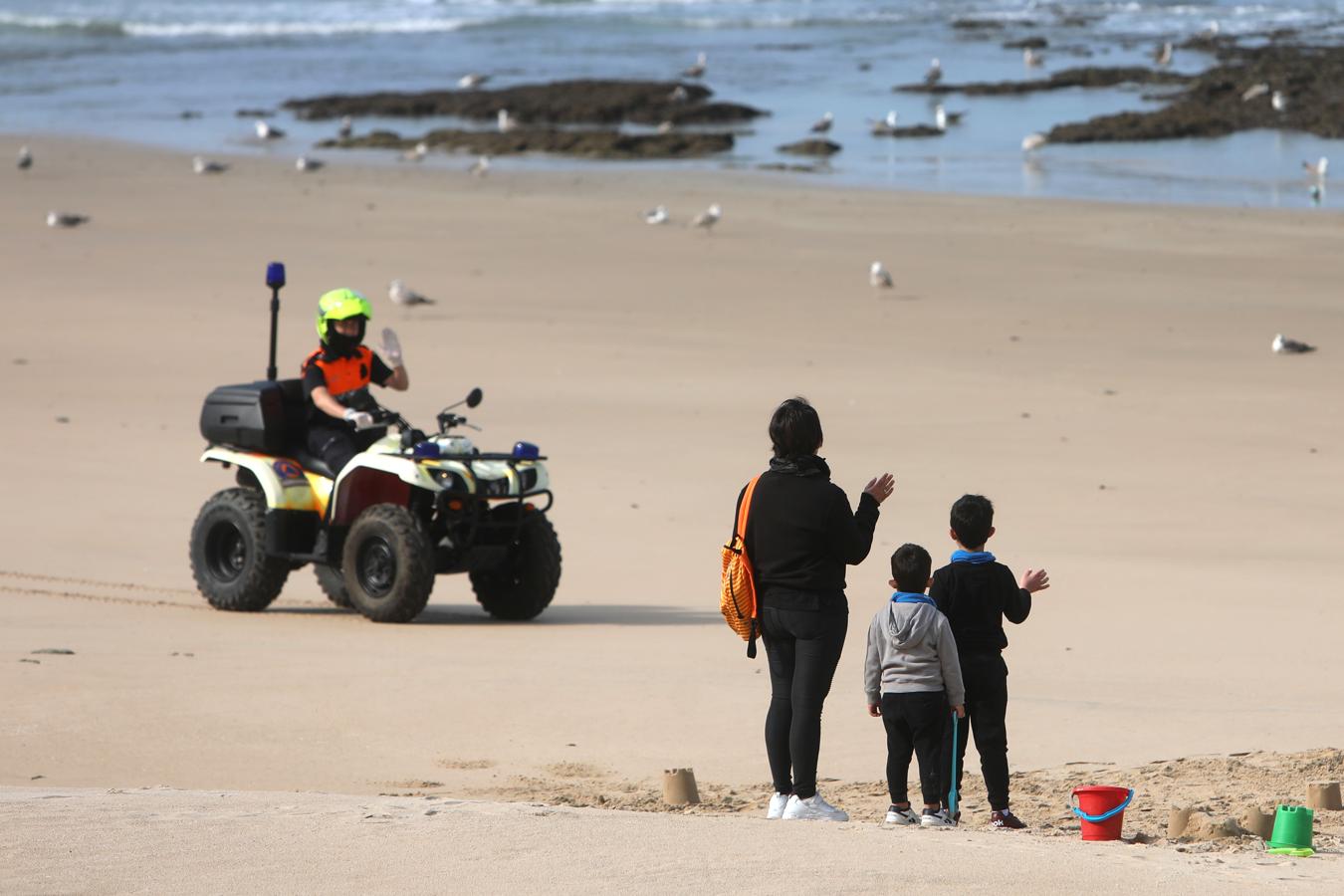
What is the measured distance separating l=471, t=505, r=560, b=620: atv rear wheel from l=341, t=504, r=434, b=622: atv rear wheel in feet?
1.54

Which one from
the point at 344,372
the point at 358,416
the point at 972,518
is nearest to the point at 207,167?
the point at 344,372

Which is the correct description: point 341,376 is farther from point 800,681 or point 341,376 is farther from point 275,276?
point 800,681

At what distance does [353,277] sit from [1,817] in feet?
55.5

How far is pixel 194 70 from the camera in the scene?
56188 mm

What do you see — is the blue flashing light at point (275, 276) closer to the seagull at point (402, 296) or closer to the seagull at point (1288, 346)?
the seagull at point (402, 296)

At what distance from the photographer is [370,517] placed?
9.84 metres

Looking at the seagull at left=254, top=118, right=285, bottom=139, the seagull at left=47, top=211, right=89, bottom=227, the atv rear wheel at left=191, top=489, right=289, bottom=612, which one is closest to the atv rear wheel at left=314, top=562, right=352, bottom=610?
the atv rear wheel at left=191, top=489, right=289, bottom=612

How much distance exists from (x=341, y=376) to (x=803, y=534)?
4487mm

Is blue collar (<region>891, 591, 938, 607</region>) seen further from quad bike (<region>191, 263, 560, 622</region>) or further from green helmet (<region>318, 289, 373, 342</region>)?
green helmet (<region>318, 289, 373, 342</region>)

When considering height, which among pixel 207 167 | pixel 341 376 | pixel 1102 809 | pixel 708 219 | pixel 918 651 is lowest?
pixel 1102 809

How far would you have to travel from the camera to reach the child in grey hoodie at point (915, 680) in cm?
599

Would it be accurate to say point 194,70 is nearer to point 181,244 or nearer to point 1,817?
point 181,244

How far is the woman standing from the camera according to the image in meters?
6.07

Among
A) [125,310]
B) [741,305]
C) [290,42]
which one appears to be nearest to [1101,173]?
[741,305]
